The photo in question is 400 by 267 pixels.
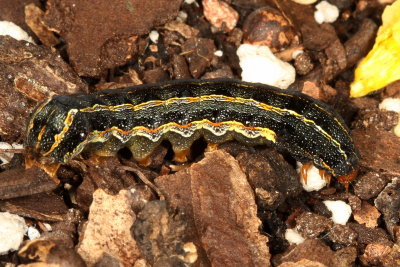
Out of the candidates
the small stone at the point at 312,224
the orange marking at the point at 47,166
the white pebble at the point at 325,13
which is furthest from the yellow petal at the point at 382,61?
the orange marking at the point at 47,166

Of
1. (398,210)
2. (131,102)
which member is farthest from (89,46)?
(398,210)

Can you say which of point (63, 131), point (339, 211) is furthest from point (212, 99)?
point (339, 211)

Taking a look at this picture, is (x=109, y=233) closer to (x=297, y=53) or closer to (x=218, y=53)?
(x=218, y=53)

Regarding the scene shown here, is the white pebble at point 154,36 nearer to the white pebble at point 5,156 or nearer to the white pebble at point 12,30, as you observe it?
the white pebble at point 12,30

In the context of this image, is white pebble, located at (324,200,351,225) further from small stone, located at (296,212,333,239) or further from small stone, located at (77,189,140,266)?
small stone, located at (77,189,140,266)

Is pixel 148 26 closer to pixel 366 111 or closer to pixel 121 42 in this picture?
pixel 121 42
